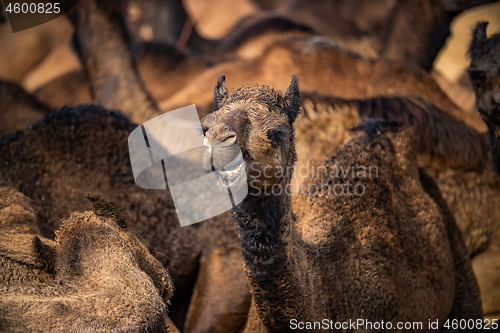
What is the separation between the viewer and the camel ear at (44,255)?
113cm

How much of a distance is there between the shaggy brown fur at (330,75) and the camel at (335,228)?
1.04 meters

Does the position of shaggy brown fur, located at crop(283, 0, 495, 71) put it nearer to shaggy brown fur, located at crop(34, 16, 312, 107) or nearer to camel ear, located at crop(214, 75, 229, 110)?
shaggy brown fur, located at crop(34, 16, 312, 107)

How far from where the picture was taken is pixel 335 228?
152 centimetres

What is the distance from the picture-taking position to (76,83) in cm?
387

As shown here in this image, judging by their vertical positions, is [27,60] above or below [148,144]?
above

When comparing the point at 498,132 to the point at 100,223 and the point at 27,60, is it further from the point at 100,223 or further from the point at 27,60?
the point at 27,60

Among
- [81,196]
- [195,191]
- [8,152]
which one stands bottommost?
[195,191]

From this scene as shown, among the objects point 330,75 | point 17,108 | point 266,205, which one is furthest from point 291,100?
point 17,108

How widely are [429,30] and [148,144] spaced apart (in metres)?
2.98

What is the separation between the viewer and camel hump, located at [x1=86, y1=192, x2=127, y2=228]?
1232 millimetres

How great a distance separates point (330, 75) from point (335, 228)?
68.4 inches

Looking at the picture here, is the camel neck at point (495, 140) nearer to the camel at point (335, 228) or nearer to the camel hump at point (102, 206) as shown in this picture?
the camel at point (335, 228)

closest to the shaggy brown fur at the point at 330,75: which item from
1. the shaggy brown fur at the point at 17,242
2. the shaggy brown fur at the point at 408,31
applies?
the shaggy brown fur at the point at 408,31

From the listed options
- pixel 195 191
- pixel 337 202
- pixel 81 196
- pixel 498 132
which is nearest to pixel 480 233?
pixel 498 132
